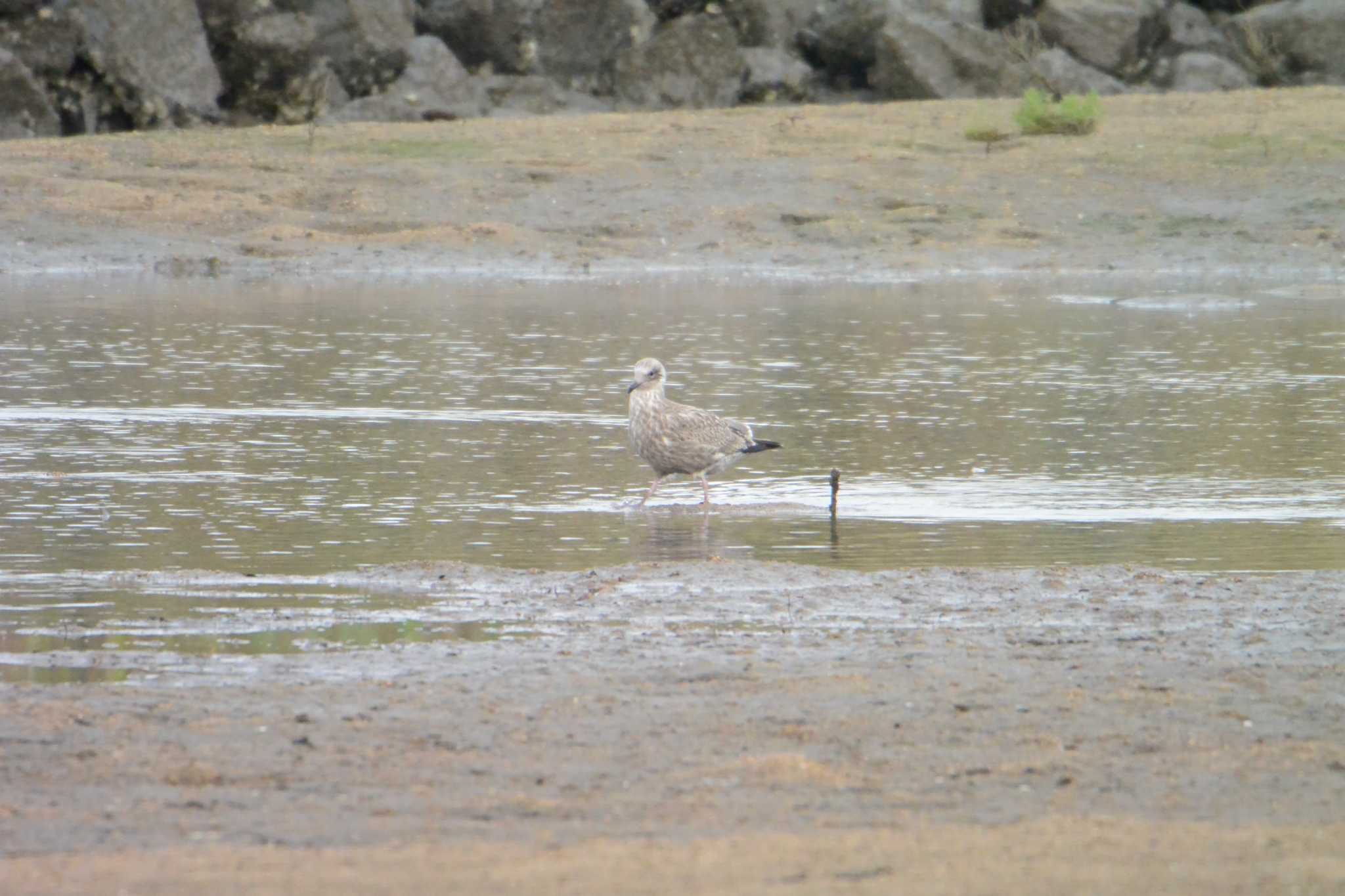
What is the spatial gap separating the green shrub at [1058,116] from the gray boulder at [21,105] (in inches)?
462

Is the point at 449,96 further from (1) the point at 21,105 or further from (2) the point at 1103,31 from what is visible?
(2) the point at 1103,31

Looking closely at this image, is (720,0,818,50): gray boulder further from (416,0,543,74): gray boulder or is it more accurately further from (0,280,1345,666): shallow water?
(0,280,1345,666): shallow water

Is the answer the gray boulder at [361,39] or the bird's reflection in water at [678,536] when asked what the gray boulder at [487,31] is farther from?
the bird's reflection in water at [678,536]

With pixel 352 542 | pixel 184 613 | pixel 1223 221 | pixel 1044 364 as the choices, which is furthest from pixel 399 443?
pixel 1223 221

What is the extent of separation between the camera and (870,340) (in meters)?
16.0

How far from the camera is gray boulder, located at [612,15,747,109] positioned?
30703mm

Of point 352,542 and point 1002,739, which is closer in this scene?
point 1002,739

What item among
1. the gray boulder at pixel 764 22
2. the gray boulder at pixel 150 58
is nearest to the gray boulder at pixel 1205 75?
the gray boulder at pixel 764 22

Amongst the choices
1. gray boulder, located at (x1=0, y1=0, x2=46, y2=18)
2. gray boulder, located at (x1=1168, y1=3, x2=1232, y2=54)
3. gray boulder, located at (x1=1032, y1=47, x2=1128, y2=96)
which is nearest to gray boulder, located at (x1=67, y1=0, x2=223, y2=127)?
gray boulder, located at (x1=0, y1=0, x2=46, y2=18)

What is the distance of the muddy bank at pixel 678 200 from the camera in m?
21.3

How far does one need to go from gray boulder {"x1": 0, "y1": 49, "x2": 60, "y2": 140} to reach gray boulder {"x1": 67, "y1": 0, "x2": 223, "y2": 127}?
1.22 metres

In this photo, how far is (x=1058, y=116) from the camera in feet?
84.3

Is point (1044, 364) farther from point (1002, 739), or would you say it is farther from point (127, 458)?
point (1002, 739)

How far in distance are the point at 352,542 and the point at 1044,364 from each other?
7.39 m
